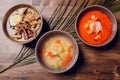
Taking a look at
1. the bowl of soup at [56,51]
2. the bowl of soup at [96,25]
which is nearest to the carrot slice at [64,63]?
the bowl of soup at [56,51]

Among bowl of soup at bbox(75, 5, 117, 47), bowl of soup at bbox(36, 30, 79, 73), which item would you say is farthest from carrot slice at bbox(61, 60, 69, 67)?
bowl of soup at bbox(75, 5, 117, 47)

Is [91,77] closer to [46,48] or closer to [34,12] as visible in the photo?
[46,48]

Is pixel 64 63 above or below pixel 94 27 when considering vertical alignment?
below

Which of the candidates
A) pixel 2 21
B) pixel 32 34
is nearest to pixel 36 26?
pixel 32 34

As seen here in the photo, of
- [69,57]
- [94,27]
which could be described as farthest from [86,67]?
[94,27]

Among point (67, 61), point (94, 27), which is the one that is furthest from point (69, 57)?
point (94, 27)

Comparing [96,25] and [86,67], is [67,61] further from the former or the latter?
[96,25]

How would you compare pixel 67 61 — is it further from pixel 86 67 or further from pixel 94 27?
pixel 94 27
